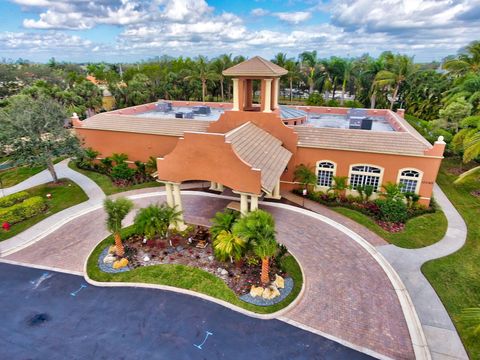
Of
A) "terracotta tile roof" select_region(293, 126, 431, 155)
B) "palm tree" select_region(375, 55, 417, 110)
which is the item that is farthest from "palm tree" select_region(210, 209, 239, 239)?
"palm tree" select_region(375, 55, 417, 110)

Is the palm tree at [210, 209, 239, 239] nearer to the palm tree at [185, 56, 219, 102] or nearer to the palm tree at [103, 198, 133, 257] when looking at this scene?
the palm tree at [103, 198, 133, 257]

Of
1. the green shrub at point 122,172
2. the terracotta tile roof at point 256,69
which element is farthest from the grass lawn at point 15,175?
the terracotta tile roof at point 256,69

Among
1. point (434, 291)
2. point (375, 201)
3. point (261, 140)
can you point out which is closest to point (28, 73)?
point (261, 140)

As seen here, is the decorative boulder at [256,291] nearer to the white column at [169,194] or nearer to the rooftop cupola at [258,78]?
the white column at [169,194]

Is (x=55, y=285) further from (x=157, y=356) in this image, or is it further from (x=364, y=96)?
(x=364, y=96)

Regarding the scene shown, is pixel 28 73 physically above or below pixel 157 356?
above

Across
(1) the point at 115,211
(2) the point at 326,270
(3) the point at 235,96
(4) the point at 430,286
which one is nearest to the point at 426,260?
(4) the point at 430,286

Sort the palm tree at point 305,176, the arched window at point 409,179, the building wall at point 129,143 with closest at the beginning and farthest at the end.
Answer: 1. the arched window at point 409,179
2. the palm tree at point 305,176
3. the building wall at point 129,143
